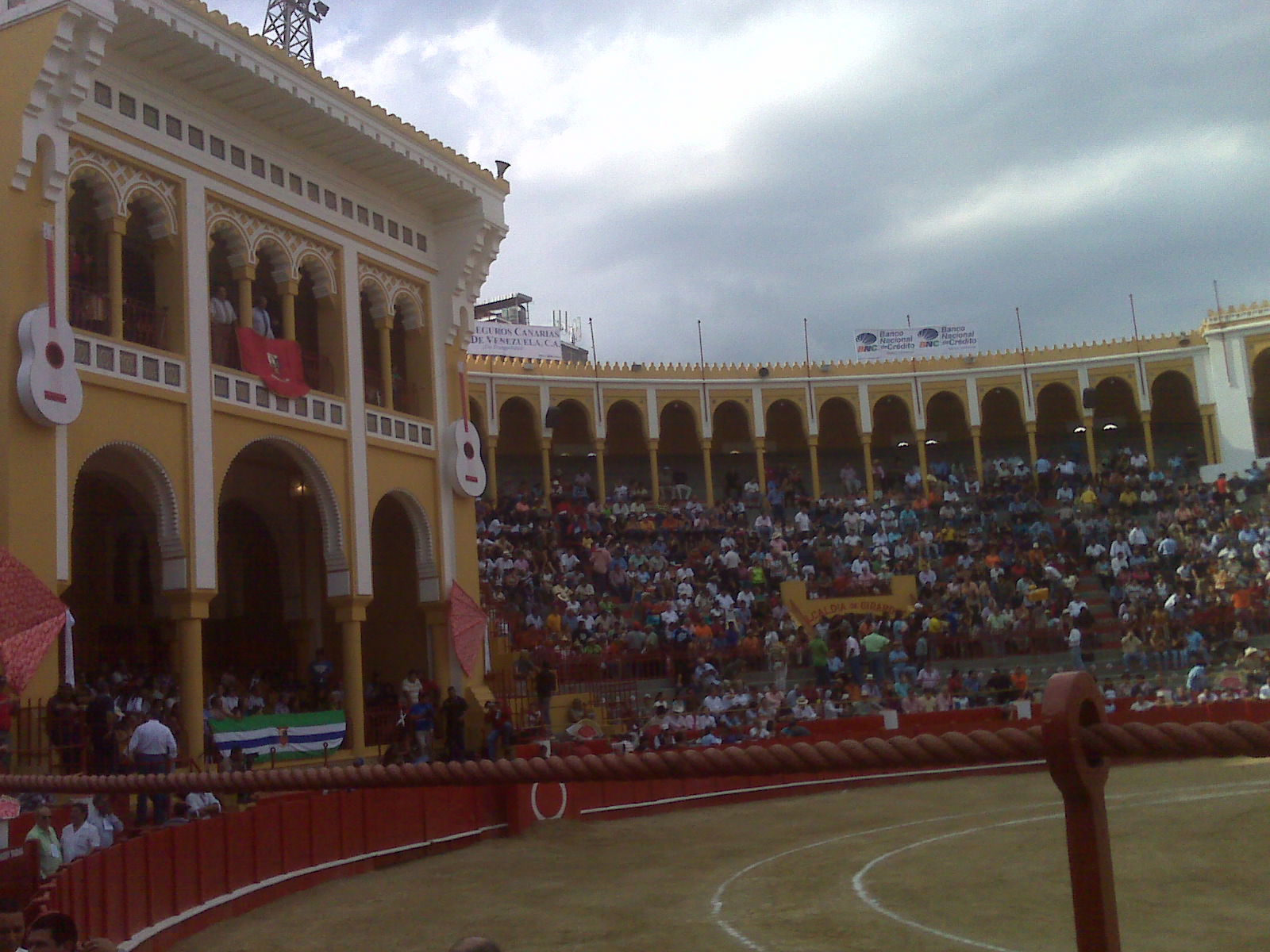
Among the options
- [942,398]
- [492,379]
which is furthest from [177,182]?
[942,398]

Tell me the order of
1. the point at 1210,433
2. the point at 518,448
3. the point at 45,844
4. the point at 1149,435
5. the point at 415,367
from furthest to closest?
the point at 518,448 < the point at 1149,435 < the point at 1210,433 < the point at 415,367 < the point at 45,844

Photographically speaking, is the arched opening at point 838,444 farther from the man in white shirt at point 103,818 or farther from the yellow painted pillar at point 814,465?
the man in white shirt at point 103,818

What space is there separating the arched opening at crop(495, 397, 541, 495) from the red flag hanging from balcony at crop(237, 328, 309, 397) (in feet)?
57.8

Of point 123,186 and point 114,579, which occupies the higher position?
point 123,186

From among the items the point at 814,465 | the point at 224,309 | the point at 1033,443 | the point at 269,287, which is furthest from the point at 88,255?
the point at 1033,443

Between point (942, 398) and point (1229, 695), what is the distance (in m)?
19.1

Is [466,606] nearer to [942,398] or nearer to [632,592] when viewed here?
[632,592]

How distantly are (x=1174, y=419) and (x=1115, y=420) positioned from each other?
175 cm

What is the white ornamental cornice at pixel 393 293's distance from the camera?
22.1m

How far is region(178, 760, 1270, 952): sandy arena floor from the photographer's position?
33.1 feet

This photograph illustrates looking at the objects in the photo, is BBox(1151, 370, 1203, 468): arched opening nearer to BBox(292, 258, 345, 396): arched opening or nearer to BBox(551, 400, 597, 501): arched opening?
BBox(551, 400, 597, 501): arched opening

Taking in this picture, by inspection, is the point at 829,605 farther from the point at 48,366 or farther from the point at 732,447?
the point at 48,366

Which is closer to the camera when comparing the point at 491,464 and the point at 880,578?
the point at 880,578

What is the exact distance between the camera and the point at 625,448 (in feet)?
132
